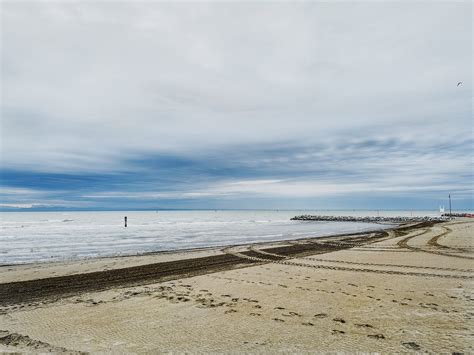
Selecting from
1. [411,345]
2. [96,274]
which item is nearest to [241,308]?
[411,345]

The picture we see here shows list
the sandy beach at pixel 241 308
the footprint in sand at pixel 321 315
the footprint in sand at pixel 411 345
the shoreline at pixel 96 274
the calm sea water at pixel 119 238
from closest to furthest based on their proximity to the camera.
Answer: the footprint in sand at pixel 411 345 → the sandy beach at pixel 241 308 → the footprint in sand at pixel 321 315 → the shoreline at pixel 96 274 → the calm sea water at pixel 119 238

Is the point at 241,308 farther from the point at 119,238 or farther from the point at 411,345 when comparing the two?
the point at 119,238

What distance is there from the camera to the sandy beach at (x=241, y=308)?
21.9 feet

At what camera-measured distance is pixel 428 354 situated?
19.3 ft

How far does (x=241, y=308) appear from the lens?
911 cm

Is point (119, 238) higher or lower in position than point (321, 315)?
lower

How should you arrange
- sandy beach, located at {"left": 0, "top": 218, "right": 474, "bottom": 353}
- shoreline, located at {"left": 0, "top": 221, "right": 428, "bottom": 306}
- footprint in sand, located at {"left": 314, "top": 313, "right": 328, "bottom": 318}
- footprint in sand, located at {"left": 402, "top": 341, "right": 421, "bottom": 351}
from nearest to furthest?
footprint in sand, located at {"left": 402, "top": 341, "right": 421, "bottom": 351} → sandy beach, located at {"left": 0, "top": 218, "right": 474, "bottom": 353} → footprint in sand, located at {"left": 314, "top": 313, "right": 328, "bottom": 318} → shoreline, located at {"left": 0, "top": 221, "right": 428, "bottom": 306}

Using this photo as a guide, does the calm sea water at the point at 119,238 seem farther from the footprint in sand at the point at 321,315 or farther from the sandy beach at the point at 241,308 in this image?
the footprint in sand at the point at 321,315

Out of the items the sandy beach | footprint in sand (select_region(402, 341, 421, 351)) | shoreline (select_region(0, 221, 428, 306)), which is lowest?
shoreline (select_region(0, 221, 428, 306))

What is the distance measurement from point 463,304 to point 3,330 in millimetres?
11762

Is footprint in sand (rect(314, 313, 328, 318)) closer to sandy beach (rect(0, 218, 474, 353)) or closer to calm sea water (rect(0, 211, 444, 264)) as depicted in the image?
sandy beach (rect(0, 218, 474, 353))

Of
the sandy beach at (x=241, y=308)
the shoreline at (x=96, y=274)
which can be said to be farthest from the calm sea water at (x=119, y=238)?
the sandy beach at (x=241, y=308)

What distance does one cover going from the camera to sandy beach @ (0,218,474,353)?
263 inches

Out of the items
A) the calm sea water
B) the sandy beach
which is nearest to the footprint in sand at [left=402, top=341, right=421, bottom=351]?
the sandy beach
